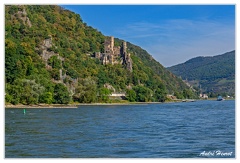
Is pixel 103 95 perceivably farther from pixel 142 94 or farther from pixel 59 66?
pixel 142 94

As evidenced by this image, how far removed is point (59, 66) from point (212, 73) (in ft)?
330

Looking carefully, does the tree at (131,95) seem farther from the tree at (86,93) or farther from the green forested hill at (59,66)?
the tree at (86,93)

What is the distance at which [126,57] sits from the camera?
328 feet

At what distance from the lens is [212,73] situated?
15738 cm

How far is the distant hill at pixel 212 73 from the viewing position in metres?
146

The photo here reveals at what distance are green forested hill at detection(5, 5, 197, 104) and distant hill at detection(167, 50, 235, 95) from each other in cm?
3694

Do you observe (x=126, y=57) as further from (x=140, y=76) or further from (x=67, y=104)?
(x=67, y=104)

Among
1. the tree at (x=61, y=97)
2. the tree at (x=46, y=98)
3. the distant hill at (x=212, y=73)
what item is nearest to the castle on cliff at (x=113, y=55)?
the tree at (x=61, y=97)

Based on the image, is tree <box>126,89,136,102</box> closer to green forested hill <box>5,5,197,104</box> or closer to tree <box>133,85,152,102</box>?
green forested hill <box>5,5,197,104</box>

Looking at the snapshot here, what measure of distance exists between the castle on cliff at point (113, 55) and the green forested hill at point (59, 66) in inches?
69.9

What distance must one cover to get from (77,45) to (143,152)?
81539 mm

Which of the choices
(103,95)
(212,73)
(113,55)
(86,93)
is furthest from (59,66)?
(212,73)

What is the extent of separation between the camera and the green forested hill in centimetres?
5506

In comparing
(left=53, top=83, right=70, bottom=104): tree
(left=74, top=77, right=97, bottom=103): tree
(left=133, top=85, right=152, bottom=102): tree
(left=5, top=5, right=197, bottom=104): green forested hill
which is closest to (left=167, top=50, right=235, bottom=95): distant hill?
(left=5, top=5, right=197, bottom=104): green forested hill
